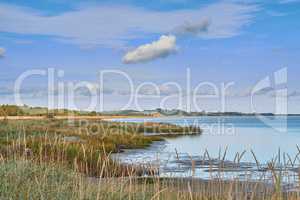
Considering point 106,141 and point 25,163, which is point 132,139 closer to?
point 106,141

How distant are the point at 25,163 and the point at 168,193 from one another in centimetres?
317

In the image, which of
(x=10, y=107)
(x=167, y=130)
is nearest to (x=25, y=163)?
(x=167, y=130)

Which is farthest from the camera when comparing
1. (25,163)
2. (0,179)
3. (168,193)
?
(25,163)

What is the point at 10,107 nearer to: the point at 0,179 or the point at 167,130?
the point at 167,130

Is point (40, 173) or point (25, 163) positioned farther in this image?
point (25, 163)

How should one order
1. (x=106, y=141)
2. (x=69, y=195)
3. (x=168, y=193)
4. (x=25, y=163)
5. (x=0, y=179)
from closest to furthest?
(x=69, y=195)
(x=0, y=179)
(x=168, y=193)
(x=25, y=163)
(x=106, y=141)

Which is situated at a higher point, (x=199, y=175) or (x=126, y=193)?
(x=126, y=193)

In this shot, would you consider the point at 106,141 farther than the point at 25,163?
Yes

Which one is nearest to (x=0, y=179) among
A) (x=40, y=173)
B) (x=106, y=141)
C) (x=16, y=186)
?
(x=16, y=186)

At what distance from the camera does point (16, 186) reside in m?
6.89

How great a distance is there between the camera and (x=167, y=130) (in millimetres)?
53125

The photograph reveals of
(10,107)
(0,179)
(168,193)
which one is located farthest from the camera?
(10,107)

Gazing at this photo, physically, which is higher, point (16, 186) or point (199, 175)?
point (16, 186)

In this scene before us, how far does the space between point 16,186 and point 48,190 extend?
0.47 metres
